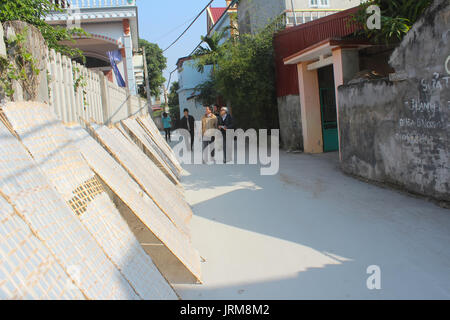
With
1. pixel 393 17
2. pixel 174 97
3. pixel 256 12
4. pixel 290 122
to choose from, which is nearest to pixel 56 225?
pixel 393 17

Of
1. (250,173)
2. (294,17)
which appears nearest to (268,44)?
(294,17)

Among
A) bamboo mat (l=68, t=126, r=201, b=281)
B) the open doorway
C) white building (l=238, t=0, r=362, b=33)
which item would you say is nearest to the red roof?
white building (l=238, t=0, r=362, b=33)

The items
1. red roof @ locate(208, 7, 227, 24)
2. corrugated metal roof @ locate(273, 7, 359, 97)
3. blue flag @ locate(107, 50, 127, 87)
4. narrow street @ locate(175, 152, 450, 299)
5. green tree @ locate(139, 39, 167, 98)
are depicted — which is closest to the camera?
narrow street @ locate(175, 152, 450, 299)

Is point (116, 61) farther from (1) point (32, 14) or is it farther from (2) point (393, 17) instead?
(2) point (393, 17)

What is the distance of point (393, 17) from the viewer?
8.16 metres

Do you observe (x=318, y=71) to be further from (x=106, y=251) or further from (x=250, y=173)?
(x=106, y=251)

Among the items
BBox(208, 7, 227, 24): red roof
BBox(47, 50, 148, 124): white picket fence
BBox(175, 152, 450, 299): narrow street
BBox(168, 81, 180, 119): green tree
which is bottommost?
BBox(175, 152, 450, 299): narrow street

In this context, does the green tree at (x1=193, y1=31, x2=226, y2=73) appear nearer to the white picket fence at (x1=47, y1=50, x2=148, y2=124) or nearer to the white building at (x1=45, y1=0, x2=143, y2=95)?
the white building at (x1=45, y1=0, x2=143, y2=95)

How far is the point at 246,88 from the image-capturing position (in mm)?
14484

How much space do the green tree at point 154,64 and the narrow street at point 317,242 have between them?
3167cm

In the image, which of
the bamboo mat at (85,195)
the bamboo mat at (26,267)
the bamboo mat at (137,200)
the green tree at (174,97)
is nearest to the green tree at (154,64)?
the green tree at (174,97)

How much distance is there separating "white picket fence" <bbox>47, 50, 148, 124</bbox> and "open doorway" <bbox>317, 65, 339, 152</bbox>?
264 inches

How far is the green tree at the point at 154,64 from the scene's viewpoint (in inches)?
1479

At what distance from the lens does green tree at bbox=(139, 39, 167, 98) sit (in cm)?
3756
